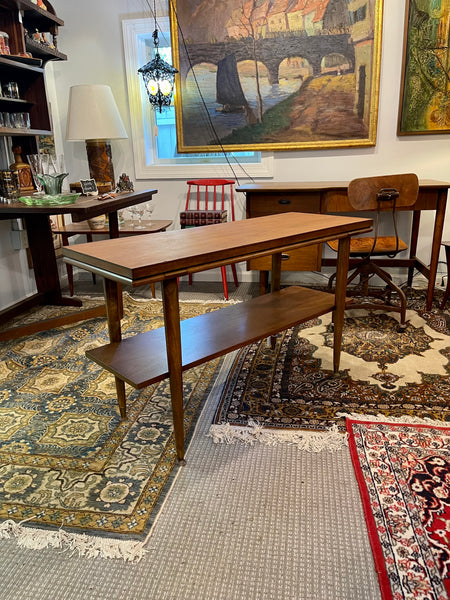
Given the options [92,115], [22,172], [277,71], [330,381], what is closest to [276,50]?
[277,71]

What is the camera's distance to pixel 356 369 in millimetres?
2387

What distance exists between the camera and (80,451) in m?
1.78

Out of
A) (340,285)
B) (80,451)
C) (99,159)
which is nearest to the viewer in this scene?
(80,451)

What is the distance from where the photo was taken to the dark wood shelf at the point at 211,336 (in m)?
1.67

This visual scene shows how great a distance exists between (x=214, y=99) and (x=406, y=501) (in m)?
3.41

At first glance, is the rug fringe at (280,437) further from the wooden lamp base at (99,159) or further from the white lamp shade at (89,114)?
the white lamp shade at (89,114)

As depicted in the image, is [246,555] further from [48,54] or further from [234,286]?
[48,54]

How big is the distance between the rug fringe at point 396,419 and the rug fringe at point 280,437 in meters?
0.12

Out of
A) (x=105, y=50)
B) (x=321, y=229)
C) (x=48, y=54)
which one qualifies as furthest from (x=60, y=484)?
(x=105, y=50)

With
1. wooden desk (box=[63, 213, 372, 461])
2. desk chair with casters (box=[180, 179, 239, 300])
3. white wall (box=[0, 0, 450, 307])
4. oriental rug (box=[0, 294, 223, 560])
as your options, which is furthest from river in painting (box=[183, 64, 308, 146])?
oriental rug (box=[0, 294, 223, 560])

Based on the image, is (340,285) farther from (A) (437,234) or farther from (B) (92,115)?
(B) (92,115)

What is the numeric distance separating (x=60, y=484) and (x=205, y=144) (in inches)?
124

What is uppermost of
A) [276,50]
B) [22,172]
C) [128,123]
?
[276,50]

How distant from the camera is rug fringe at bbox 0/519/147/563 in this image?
1312 mm
